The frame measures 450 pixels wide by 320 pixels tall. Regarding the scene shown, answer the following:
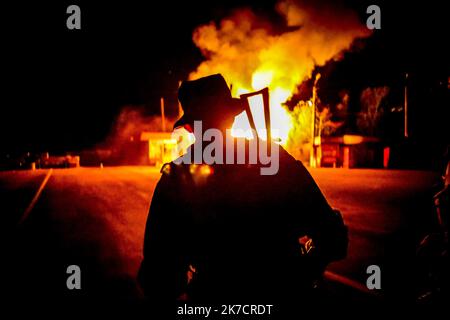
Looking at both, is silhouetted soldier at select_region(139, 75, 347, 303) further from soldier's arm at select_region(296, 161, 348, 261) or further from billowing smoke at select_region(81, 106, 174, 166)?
billowing smoke at select_region(81, 106, 174, 166)

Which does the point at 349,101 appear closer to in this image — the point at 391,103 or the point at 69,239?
the point at 391,103

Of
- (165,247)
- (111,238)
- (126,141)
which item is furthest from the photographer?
(126,141)

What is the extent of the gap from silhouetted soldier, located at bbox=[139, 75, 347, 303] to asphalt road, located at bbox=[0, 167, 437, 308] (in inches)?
117

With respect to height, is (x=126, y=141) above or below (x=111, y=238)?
above

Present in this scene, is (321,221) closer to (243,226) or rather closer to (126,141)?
(243,226)

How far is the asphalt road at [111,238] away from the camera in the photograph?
181 inches

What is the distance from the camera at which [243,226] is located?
1.53 metres

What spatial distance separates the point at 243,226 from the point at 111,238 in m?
5.98

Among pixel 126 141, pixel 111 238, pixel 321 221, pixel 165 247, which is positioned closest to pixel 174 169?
pixel 165 247

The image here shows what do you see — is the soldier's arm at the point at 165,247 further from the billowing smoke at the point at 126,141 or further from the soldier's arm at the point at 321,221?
the billowing smoke at the point at 126,141

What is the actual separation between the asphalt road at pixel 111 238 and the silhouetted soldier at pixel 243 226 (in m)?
2.98

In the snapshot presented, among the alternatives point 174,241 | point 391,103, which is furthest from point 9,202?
point 391,103

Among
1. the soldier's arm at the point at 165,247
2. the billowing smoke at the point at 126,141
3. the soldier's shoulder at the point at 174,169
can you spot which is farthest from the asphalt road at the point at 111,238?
the billowing smoke at the point at 126,141

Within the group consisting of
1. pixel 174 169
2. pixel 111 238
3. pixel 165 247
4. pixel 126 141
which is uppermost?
pixel 126 141
